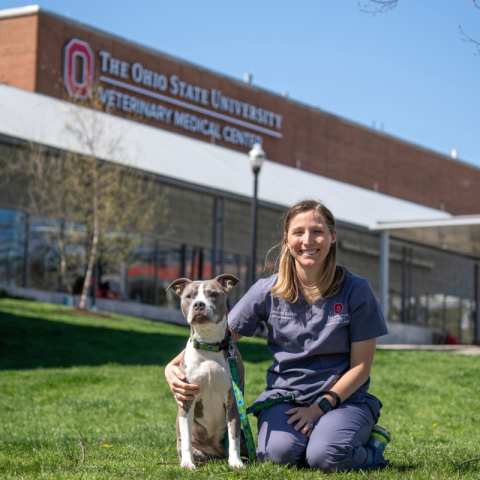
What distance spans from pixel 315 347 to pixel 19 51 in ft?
89.8

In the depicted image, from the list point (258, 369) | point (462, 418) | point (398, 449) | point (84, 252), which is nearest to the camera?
point (398, 449)

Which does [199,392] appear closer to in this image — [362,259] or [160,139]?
[160,139]

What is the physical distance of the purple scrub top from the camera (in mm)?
4430

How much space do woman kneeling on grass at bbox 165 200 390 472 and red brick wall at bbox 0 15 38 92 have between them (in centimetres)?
2578

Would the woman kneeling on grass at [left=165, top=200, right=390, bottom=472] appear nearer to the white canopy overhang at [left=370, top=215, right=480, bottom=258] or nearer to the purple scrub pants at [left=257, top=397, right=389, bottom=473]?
the purple scrub pants at [left=257, top=397, right=389, bottom=473]

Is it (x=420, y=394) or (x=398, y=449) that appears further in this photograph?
(x=420, y=394)

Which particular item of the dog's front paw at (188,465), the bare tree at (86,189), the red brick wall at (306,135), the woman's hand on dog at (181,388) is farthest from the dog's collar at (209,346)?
the red brick wall at (306,135)

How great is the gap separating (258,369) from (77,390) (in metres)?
3.21

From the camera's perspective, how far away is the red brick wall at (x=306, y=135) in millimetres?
28438

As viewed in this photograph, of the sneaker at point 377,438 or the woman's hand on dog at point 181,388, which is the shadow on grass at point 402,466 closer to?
the sneaker at point 377,438

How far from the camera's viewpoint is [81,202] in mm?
18781

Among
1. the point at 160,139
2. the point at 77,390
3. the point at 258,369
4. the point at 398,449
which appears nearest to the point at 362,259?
the point at 160,139

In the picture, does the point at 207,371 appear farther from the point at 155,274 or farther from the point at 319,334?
the point at 155,274

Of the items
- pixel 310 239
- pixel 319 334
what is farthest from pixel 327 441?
pixel 310 239
